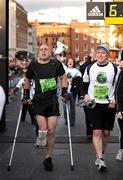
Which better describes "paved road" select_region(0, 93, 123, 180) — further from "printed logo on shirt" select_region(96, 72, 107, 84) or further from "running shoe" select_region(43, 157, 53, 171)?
"printed logo on shirt" select_region(96, 72, 107, 84)

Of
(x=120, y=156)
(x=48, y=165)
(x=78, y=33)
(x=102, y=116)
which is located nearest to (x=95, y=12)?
(x=120, y=156)

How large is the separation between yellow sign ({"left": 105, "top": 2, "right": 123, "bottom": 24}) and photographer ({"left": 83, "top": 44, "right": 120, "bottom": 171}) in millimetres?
11640

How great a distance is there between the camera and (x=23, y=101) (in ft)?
30.6

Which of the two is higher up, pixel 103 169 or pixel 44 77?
pixel 44 77

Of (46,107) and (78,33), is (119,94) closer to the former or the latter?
(46,107)

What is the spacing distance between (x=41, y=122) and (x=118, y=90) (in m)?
1.27

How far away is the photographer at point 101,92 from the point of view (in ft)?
29.1

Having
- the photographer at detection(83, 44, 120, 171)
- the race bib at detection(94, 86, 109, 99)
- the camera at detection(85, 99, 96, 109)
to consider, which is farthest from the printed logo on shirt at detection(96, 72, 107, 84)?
the camera at detection(85, 99, 96, 109)

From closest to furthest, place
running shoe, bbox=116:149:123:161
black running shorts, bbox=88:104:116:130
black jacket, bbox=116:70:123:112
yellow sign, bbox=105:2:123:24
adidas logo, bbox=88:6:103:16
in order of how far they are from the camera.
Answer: black jacket, bbox=116:70:123:112
black running shorts, bbox=88:104:116:130
running shoe, bbox=116:149:123:161
yellow sign, bbox=105:2:123:24
adidas logo, bbox=88:6:103:16

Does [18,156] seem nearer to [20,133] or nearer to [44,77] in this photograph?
[44,77]

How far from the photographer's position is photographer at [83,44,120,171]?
886 cm

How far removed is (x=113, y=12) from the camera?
20734 mm

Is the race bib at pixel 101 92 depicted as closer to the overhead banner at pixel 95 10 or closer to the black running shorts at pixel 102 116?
the black running shorts at pixel 102 116

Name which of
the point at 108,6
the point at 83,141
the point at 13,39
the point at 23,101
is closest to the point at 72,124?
the point at 83,141
